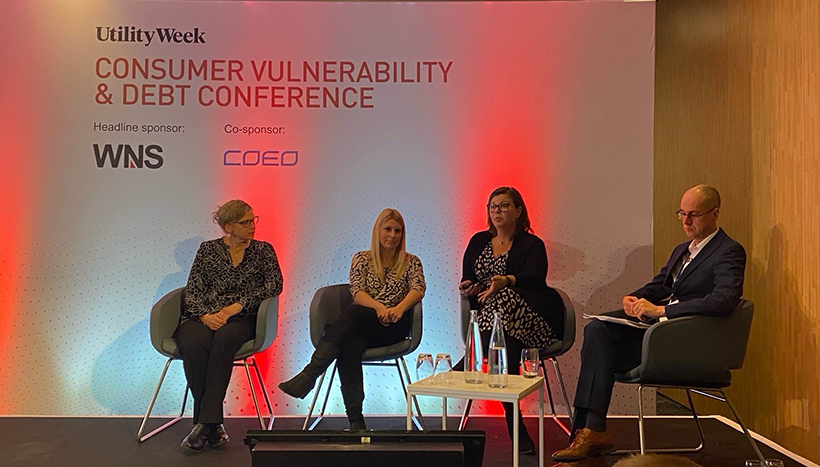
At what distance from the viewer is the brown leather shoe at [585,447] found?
329cm

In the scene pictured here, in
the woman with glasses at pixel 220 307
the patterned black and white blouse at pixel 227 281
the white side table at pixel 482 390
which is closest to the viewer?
the white side table at pixel 482 390

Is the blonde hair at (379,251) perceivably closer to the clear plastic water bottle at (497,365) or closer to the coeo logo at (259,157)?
the coeo logo at (259,157)

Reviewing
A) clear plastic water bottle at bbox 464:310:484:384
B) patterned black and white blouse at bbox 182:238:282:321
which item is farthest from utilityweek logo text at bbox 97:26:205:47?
clear plastic water bottle at bbox 464:310:484:384

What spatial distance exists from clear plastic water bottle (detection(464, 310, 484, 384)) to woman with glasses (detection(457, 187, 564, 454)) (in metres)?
0.73

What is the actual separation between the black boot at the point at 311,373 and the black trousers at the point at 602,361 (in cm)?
125

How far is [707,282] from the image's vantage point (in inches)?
138

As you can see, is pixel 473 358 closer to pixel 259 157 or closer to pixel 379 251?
pixel 379 251

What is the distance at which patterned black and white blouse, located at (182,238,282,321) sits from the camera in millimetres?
4031

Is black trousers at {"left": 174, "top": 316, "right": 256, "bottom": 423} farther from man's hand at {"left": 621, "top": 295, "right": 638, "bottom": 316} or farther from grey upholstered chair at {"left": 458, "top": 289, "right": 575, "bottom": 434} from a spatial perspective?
man's hand at {"left": 621, "top": 295, "right": 638, "bottom": 316}

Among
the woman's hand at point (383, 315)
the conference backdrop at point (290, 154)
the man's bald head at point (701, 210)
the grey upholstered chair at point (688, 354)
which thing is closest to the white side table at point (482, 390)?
the grey upholstered chair at point (688, 354)

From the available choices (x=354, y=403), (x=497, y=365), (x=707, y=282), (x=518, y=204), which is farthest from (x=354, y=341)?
(x=707, y=282)

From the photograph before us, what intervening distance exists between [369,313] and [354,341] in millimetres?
196

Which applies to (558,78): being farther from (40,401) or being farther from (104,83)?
(40,401)

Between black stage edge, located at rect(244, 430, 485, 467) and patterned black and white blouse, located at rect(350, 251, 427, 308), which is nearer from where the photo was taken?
black stage edge, located at rect(244, 430, 485, 467)
